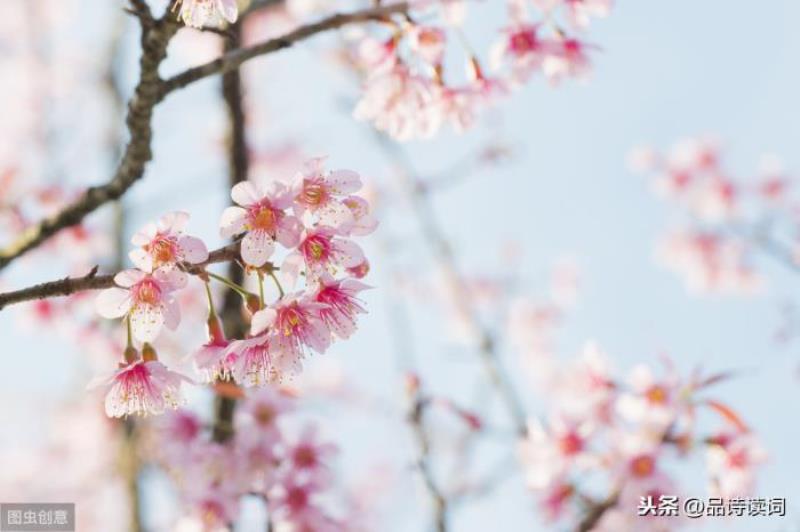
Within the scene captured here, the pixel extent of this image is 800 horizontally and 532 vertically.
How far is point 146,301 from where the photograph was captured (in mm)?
1746

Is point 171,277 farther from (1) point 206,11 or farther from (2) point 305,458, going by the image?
(2) point 305,458

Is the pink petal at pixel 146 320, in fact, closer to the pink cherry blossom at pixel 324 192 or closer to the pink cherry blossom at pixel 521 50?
the pink cherry blossom at pixel 324 192

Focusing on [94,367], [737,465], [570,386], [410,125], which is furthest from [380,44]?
[94,367]

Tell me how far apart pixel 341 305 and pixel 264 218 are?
10.9 inches

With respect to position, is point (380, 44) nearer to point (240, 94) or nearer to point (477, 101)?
point (477, 101)

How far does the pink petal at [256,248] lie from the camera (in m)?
1.64

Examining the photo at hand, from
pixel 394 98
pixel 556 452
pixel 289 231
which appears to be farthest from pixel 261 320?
pixel 556 452

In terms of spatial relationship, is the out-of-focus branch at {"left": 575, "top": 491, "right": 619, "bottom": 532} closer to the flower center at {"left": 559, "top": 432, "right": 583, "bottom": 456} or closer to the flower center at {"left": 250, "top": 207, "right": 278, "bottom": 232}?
the flower center at {"left": 559, "top": 432, "right": 583, "bottom": 456}

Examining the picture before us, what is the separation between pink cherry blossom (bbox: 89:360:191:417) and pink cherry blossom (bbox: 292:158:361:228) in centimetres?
51

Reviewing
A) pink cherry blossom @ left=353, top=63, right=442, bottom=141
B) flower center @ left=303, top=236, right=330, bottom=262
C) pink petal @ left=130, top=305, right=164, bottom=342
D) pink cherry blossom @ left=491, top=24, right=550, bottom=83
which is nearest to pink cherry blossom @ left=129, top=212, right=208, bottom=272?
pink petal @ left=130, top=305, right=164, bottom=342

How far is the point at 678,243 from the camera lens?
8648 millimetres

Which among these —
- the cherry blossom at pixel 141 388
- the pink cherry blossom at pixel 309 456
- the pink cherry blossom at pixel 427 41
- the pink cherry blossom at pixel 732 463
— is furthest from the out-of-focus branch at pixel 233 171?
the pink cherry blossom at pixel 732 463

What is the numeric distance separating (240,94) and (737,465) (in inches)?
95.8

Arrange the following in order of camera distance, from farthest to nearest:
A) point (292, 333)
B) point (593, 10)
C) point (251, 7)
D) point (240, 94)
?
point (240, 94)
point (251, 7)
point (593, 10)
point (292, 333)
